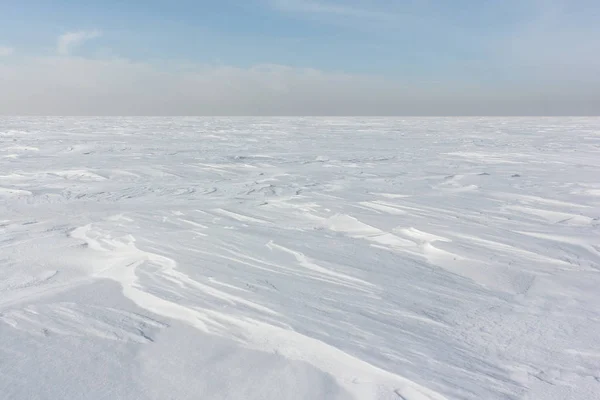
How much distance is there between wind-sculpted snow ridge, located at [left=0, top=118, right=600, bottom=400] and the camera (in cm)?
206

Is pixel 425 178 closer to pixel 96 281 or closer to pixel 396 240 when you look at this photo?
pixel 396 240

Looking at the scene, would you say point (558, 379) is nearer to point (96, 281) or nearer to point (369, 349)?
point (369, 349)

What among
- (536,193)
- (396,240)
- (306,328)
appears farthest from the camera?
(536,193)

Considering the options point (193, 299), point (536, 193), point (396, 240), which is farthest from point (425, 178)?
point (193, 299)

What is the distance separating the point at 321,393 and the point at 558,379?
996 millimetres

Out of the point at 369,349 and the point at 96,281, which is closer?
the point at 369,349

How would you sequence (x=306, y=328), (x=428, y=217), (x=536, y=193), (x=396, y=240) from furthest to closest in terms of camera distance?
(x=536, y=193) → (x=428, y=217) → (x=396, y=240) → (x=306, y=328)

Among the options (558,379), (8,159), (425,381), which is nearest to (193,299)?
(425,381)

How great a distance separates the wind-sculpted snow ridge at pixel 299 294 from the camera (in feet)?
6.75

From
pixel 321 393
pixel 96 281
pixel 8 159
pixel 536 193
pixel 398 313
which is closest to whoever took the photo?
pixel 321 393

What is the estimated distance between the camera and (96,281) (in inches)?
124

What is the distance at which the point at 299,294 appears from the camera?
3.01m

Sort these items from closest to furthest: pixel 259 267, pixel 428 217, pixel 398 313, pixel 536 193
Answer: pixel 398 313
pixel 259 267
pixel 428 217
pixel 536 193

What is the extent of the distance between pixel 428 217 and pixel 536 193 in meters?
2.30
